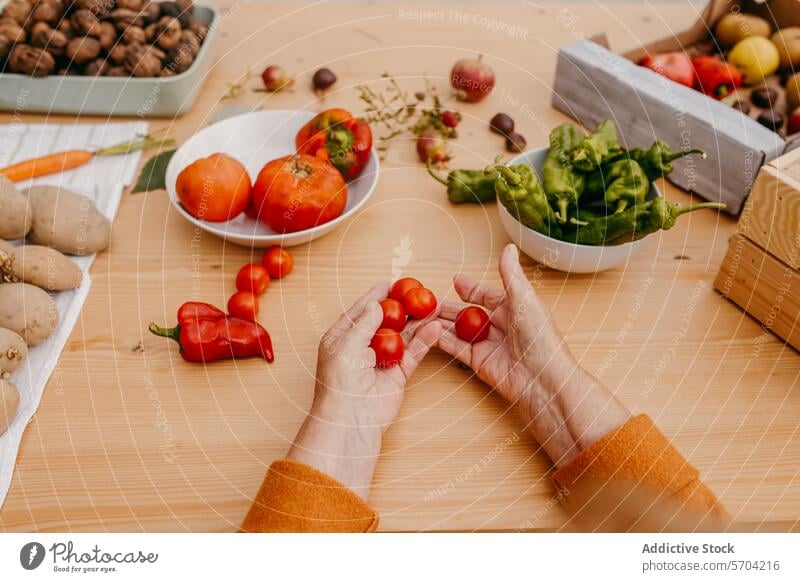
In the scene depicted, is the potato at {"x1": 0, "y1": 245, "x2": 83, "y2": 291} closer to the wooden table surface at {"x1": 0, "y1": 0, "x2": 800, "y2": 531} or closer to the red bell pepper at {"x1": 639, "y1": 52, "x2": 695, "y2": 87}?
the wooden table surface at {"x1": 0, "y1": 0, "x2": 800, "y2": 531}

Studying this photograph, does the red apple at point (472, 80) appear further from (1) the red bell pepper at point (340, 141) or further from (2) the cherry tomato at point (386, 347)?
(2) the cherry tomato at point (386, 347)

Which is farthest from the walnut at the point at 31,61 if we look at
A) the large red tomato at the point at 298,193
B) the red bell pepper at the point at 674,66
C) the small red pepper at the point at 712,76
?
the small red pepper at the point at 712,76

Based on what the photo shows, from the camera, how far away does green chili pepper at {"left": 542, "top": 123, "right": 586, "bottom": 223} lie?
1.00 metres

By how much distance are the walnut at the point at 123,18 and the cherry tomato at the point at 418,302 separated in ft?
2.76

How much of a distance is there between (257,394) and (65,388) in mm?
262

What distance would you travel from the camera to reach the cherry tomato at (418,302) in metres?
0.92

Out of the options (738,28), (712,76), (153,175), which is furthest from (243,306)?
(738,28)

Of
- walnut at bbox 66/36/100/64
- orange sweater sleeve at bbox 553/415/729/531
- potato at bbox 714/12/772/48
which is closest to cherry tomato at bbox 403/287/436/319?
orange sweater sleeve at bbox 553/415/729/531

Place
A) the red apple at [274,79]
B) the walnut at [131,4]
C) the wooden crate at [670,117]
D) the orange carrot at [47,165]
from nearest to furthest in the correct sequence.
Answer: the wooden crate at [670,117] < the orange carrot at [47,165] < the walnut at [131,4] < the red apple at [274,79]

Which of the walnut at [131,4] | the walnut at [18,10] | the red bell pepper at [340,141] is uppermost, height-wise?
the walnut at [131,4]

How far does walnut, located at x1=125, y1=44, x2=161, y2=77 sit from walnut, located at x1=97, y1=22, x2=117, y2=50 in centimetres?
5
